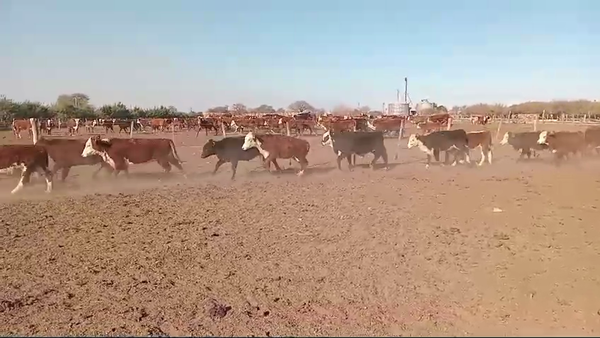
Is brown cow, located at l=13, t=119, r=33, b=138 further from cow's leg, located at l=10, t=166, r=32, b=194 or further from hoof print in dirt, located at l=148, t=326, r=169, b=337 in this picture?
hoof print in dirt, located at l=148, t=326, r=169, b=337

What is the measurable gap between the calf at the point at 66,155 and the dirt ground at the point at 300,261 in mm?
1984

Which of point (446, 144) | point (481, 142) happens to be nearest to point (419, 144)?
point (446, 144)

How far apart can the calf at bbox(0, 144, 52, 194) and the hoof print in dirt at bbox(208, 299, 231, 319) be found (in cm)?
834

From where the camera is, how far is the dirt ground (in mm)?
4797

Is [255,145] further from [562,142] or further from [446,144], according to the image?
[562,142]

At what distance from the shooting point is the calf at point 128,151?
13.9 meters

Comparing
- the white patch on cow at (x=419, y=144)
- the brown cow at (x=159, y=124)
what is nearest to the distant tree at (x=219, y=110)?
the brown cow at (x=159, y=124)

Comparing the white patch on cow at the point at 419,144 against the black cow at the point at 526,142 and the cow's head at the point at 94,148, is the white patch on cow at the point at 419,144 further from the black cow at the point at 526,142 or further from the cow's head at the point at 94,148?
the cow's head at the point at 94,148

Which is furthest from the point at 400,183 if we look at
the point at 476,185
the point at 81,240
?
the point at 81,240

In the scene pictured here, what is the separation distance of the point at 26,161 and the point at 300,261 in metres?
8.68

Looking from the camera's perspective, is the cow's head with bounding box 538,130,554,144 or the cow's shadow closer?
the cow's shadow

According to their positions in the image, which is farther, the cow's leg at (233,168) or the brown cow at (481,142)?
the brown cow at (481,142)

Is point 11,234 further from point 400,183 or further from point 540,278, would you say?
point 400,183

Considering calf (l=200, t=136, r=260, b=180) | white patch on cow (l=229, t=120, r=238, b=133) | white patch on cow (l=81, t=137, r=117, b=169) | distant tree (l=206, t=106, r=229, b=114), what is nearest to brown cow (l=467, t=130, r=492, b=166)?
calf (l=200, t=136, r=260, b=180)
